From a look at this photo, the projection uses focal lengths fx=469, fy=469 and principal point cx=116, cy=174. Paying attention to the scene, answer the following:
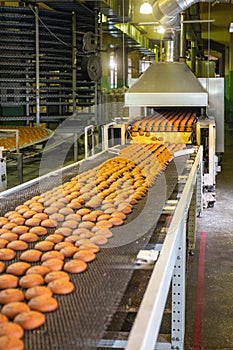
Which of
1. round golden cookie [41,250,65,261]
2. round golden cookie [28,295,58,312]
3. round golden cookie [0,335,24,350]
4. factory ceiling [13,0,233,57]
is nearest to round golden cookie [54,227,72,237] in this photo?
round golden cookie [41,250,65,261]

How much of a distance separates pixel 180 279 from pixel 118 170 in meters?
1.17

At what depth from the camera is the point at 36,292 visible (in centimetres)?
130

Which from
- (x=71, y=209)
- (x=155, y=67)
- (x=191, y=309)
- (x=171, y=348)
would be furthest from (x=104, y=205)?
(x=155, y=67)

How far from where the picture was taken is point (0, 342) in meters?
1.04

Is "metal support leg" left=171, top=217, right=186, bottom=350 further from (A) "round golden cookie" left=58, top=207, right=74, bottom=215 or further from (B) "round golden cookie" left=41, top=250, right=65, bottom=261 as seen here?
(B) "round golden cookie" left=41, top=250, right=65, bottom=261

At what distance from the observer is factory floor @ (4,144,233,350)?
2486 millimetres

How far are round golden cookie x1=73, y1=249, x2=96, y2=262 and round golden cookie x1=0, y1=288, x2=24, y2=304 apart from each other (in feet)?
0.96

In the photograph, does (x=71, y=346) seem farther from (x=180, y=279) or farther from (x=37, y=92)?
(x=37, y=92)

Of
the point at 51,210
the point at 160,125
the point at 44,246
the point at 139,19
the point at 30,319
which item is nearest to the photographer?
the point at 30,319

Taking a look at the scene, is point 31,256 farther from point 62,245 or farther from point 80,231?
point 80,231

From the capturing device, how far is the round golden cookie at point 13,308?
3.89 ft

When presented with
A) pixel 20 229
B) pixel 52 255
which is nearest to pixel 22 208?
pixel 20 229

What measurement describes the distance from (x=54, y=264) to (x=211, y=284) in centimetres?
191

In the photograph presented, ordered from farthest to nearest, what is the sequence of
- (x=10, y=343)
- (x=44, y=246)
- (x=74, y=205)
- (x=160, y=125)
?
(x=160, y=125) < (x=74, y=205) < (x=44, y=246) < (x=10, y=343)
